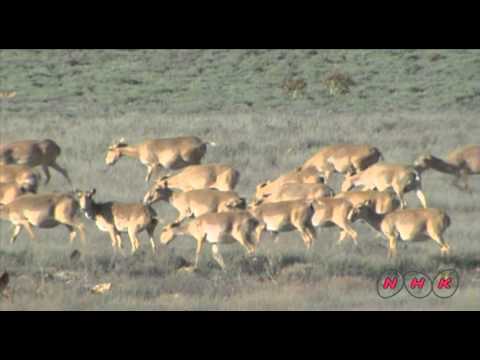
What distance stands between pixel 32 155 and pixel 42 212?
5746 mm

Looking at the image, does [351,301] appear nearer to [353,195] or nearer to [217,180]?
[353,195]

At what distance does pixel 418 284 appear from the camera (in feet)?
44.8

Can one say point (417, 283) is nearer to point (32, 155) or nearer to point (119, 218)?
point (119, 218)

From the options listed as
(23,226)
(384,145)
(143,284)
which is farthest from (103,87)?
(143,284)

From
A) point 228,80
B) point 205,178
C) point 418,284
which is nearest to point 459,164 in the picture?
point 205,178

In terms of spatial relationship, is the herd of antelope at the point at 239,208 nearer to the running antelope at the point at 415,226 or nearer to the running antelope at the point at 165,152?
the running antelope at the point at 415,226

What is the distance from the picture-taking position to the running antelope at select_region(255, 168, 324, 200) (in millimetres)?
17625

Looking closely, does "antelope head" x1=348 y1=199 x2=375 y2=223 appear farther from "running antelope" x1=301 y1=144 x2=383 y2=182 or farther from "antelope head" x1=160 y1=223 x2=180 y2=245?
"running antelope" x1=301 y1=144 x2=383 y2=182

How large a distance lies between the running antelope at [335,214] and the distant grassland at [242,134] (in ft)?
1.00

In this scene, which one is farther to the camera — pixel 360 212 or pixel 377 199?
pixel 377 199

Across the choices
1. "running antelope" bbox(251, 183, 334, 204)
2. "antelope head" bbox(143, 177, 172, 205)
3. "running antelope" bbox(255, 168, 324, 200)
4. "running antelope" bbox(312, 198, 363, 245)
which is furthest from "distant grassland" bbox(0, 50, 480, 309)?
"running antelope" bbox(255, 168, 324, 200)

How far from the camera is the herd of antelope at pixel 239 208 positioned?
14938 millimetres

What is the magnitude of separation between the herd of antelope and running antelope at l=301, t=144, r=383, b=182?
0.12 feet

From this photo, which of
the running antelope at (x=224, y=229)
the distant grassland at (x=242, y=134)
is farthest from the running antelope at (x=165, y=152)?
the running antelope at (x=224, y=229)
